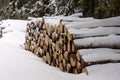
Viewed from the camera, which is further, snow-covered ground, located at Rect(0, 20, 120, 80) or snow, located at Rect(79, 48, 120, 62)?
snow, located at Rect(79, 48, 120, 62)

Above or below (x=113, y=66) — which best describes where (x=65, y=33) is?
above

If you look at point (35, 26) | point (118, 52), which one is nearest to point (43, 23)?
point (35, 26)

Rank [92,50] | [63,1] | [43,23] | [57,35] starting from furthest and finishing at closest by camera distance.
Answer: [63,1] → [43,23] → [57,35] → [92,50]

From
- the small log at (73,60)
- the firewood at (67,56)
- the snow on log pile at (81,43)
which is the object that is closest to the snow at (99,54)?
the snow on log pile at (81,43)

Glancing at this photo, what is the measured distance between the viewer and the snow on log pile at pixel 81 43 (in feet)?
14.0

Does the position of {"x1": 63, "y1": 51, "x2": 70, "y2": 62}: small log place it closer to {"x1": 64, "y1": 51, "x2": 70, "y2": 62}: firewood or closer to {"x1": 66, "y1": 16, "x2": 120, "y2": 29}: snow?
{"x1": 64, "y1": 51, "x2": 70, "y2": 62}: firewood

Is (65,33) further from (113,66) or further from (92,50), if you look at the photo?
(113,66)

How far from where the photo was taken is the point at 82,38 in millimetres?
4605

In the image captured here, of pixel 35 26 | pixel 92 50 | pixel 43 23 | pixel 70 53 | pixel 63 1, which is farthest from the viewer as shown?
pixel 63 1

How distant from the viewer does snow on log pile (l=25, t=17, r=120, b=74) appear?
4258mm

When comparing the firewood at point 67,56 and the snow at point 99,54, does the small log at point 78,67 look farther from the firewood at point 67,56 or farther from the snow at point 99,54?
the firewood at point 67,56

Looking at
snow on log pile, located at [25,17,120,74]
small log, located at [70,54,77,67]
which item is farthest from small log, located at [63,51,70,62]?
small log, located at [70,54,77,67]

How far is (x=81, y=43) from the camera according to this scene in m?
4.48

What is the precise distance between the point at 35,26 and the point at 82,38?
3.19 m
